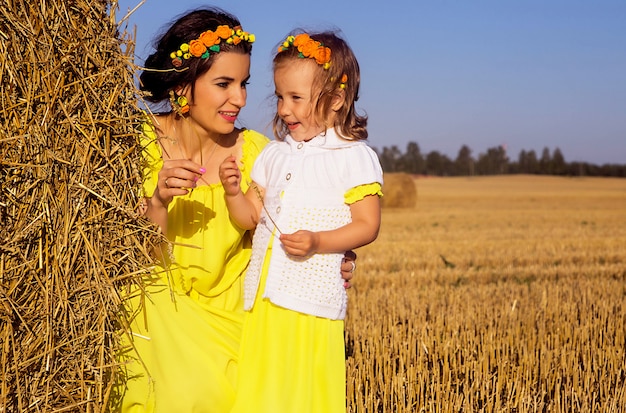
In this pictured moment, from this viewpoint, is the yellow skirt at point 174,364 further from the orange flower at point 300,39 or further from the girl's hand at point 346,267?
the orange flower at point 300,39

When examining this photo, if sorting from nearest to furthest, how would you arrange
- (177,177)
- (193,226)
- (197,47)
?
(177,177) → (197,47) → (193,226)

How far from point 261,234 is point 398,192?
18.4 meters

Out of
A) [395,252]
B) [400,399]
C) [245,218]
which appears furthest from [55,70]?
[395,252]

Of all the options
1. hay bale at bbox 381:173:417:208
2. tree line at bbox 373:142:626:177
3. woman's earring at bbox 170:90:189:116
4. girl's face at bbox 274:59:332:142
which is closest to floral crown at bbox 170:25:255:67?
woman's earring at bbox 170:90:189:116

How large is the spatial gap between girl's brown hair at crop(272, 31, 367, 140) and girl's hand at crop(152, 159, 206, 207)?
58 centimetres

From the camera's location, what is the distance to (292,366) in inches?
113

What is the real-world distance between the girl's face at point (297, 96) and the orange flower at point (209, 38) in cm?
30

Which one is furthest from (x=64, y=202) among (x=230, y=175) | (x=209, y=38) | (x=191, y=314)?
(x=209, y=38)

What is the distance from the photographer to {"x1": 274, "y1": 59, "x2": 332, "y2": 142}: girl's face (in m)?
3.00

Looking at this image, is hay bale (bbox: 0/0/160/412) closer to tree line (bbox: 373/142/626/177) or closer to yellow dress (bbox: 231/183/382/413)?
yellow dress (bbox: 231/183/382/413)

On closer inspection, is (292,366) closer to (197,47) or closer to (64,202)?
(64,202)

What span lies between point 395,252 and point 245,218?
23.6 ft

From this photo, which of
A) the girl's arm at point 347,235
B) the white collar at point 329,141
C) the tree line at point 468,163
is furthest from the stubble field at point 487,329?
the tree line at point 468,163

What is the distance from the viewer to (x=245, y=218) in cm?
312
